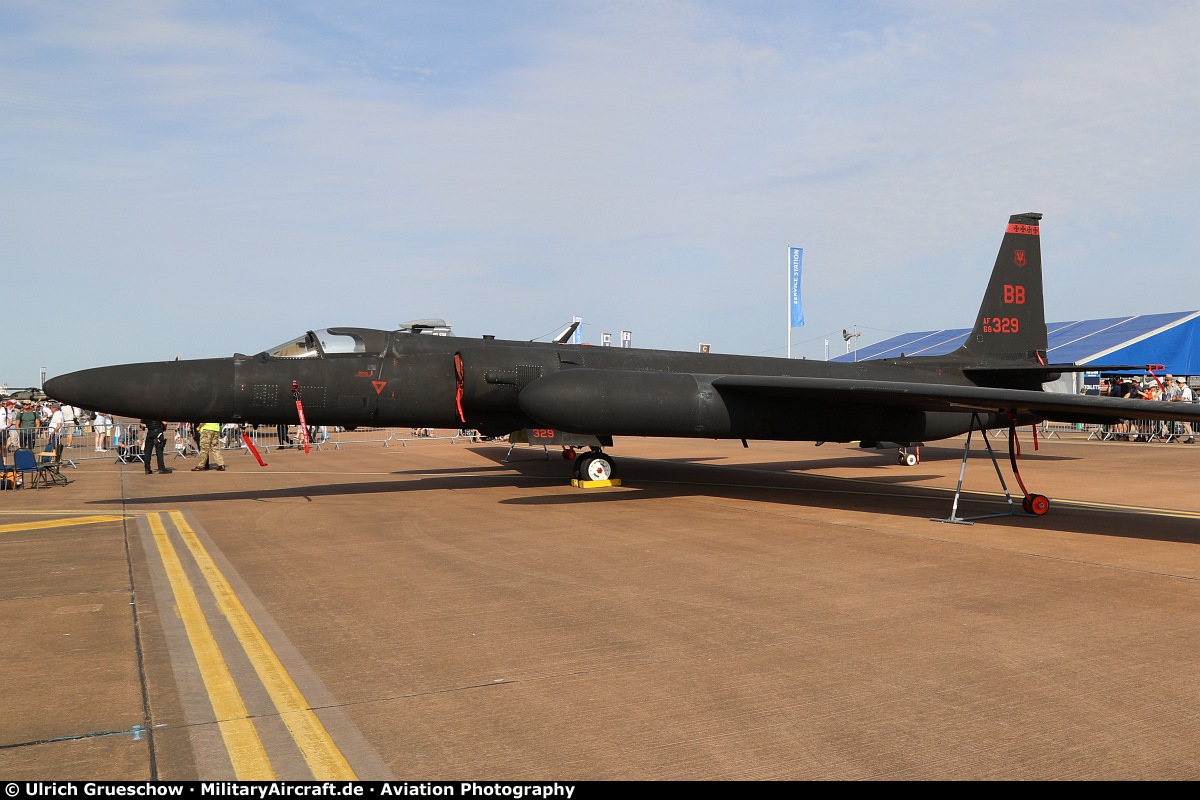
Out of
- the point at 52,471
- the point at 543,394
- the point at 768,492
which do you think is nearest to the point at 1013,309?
the point at 768,492

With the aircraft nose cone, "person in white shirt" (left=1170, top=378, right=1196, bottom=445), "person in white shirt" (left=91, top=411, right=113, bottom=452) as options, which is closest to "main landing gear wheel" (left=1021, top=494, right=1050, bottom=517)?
the aircraft nose cone

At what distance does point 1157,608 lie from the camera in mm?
6484

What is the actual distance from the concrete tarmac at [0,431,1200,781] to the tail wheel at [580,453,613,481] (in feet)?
8.41

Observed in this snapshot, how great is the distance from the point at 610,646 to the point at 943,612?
2568 millimetres

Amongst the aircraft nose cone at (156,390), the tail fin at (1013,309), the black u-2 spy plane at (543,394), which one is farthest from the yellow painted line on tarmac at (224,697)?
the tail fin at (1013,309)

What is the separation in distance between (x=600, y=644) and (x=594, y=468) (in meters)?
9.27

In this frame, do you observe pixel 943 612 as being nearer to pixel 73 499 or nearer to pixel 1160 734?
pixel 1160 734

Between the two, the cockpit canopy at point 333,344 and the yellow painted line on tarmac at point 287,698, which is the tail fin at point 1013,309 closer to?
the cockpit canopy at point 333,344

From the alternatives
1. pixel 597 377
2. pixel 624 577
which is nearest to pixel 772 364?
pixel 597 377

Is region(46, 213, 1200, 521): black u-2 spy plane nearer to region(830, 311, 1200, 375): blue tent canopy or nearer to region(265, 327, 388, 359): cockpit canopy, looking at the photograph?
region(265, 327, 388, 359): cockpit canopy

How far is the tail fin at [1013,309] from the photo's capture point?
17391mm

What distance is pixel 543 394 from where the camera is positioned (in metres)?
12.3

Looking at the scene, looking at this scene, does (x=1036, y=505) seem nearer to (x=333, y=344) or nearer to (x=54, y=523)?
(x=333, y=344)

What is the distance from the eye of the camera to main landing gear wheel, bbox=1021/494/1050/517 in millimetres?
11547
